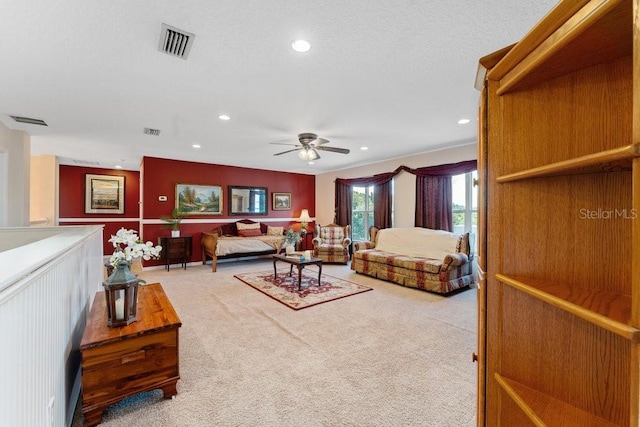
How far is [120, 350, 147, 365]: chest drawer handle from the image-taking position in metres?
1.71

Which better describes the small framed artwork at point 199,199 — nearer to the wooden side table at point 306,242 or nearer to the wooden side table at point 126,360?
the wooden side table at point 306,242

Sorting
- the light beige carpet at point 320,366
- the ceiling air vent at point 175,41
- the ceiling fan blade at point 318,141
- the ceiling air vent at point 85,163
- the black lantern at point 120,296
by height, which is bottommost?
the light beige carpet at point 320,366

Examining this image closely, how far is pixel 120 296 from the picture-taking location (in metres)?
1.84

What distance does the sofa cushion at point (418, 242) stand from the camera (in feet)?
15.5

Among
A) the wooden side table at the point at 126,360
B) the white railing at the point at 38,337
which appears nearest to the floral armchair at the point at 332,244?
the wooden side table at the point at 126,360

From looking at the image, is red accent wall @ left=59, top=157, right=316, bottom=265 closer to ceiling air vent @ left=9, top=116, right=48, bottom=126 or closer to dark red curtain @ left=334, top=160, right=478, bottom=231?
ceiling air vent @ left=9, top=116, right=48, bottom=126

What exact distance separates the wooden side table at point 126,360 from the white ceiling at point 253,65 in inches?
73.9

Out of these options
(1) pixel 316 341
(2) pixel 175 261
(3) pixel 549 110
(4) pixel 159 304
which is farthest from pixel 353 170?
(3) pixel 549 110

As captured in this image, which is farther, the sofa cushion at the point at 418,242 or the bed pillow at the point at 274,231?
the bed pillow at the point at 274,231

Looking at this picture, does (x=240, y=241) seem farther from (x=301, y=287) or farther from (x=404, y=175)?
Result: (x=404, y=175)

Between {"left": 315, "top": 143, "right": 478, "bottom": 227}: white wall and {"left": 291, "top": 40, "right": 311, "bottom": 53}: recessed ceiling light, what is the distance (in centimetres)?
390

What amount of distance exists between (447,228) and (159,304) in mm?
4710

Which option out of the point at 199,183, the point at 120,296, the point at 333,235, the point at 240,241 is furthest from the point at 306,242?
the point at 120,296

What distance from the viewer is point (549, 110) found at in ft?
3.41
